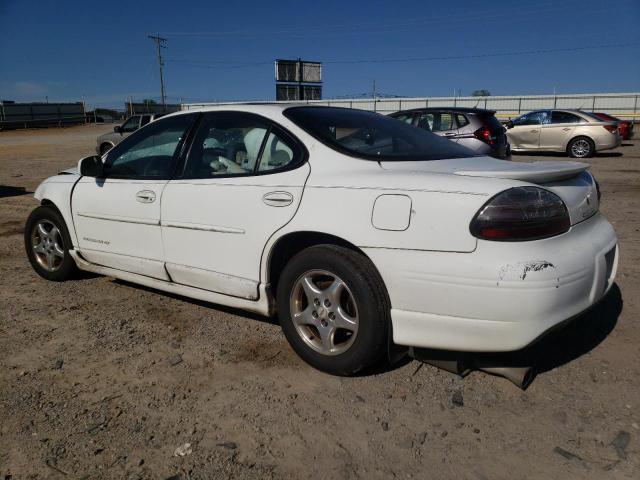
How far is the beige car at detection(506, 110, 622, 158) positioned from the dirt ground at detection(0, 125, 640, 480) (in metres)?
13.6

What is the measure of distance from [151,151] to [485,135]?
8173 mm

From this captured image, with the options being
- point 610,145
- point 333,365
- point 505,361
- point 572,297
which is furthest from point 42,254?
point 610,145

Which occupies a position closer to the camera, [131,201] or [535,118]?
[131,201]

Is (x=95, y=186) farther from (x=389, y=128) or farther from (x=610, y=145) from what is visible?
(x=610, y=145)

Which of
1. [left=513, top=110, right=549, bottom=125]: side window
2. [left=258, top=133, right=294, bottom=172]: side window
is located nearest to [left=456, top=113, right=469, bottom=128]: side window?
[left=513, top=110, right=549, bottom=125]: side window

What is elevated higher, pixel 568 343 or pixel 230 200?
pixel 230 200

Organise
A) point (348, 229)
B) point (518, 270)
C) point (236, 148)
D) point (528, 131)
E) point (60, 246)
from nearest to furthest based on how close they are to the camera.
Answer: point (518, 270), point (348, 229), point (236, 148), point (60, 246), point (528, 131)

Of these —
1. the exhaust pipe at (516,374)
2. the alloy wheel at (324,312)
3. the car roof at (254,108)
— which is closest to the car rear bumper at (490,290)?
the alloy wheel at (324,312)

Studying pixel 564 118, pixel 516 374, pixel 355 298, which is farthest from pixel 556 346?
pixel 564 118

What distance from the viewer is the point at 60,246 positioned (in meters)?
4.53

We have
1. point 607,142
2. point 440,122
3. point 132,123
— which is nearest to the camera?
point 440,122

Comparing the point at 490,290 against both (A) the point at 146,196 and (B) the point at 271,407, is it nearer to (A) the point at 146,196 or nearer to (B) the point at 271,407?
(B) the point at 271,407

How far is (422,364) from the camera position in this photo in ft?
10.1

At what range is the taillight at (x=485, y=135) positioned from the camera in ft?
34.6
